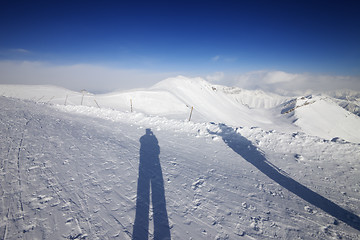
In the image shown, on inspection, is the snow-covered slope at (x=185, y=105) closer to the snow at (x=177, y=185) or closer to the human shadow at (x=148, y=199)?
the snow at (x=177, y=185)

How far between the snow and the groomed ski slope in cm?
3

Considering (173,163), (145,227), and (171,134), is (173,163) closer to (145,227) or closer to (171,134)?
(145,227)

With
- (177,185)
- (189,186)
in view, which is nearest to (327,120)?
(189,186)

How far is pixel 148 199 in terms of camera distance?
4492mm

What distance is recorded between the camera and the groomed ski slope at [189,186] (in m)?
3.68

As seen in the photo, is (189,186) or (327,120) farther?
(327,120)

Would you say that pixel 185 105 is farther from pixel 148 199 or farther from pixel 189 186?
pixel 148 199

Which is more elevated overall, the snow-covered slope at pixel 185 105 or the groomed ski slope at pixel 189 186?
the snow-covered slope at pixel 185 105

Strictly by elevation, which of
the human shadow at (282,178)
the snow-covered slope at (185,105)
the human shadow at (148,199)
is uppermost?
the snow-covered slope at (185,105)

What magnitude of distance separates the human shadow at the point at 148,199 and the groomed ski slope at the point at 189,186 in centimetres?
12

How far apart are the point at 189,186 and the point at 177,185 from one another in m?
0.41

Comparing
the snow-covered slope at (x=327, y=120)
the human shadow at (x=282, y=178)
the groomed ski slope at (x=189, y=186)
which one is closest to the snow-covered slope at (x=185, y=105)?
the snow-covered slope at (x=327, y=120)

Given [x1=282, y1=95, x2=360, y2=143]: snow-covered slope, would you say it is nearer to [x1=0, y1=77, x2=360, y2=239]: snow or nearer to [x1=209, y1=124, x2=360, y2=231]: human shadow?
[x1=209, y1=124, x2=360, y2=231]: human shadow

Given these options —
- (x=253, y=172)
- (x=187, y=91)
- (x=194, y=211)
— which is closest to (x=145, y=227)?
(x=194, y=211)
